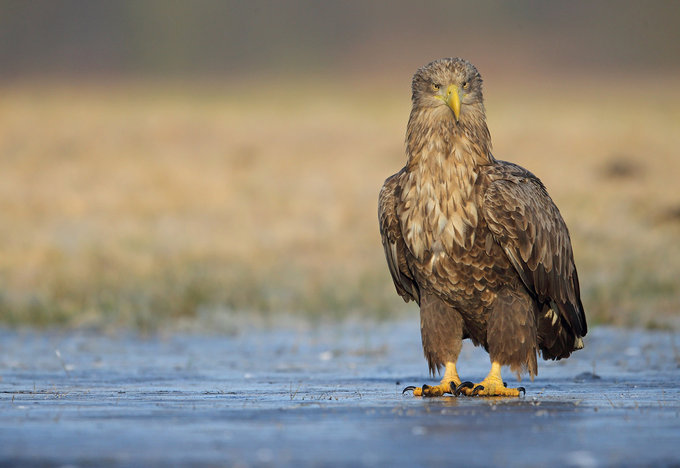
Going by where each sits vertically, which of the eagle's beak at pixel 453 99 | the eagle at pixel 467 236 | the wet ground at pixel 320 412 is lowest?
the wet ground at pixel 320 412

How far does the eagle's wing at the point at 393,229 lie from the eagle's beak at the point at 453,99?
693 millimetres

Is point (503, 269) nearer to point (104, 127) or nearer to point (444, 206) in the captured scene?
point (444, 206)

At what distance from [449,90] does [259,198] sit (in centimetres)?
2548

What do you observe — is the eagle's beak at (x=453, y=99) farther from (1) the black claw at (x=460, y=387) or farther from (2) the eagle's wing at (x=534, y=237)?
(1) the black claw at (x=460, y=387)

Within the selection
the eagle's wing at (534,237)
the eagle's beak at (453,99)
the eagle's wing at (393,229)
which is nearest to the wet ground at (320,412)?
the eagle's wing at (534,237)

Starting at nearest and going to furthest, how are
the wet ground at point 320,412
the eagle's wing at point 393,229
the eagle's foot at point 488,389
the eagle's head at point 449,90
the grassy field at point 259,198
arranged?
the wet ground at point 320,412, the eagle's foot at point 488,389, the eagle's head at point 449,90, the eagle's wing at point 393,229, the grassy field at point 259,198

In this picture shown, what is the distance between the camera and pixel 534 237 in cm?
885

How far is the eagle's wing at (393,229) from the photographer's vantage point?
9.11 m

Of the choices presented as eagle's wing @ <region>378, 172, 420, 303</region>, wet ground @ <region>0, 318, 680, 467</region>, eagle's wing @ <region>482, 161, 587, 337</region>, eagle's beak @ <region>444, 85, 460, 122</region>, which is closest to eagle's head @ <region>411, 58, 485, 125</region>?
eagle's beak @ <region>444, 85, 460, 122</region>

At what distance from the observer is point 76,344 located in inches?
580

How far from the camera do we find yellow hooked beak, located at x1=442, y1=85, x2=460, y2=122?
8.75 meters

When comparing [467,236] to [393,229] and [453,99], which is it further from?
[453,99]

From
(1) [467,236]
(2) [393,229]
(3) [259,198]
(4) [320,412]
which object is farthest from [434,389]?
(3) [259,198]

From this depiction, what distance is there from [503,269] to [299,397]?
67.7 inches
